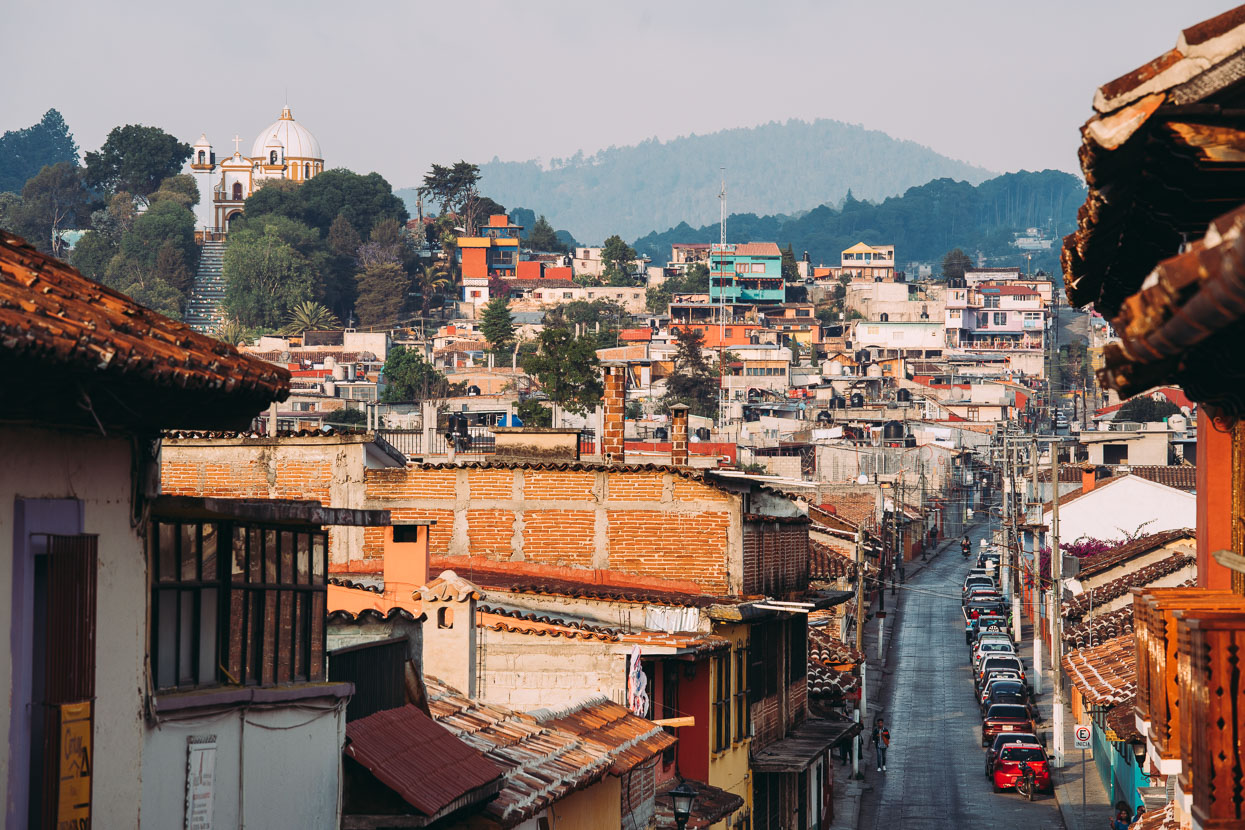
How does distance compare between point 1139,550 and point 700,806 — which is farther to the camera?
point 1139,550

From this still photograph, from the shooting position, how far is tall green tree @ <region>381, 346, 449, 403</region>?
390 feet

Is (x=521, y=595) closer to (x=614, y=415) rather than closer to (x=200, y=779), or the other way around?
(x=614, y=415)

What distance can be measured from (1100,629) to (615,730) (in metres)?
25.3

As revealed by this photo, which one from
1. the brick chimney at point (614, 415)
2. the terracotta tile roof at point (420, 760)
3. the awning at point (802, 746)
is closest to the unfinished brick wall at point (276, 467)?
the brick chimney at point (614, 415)

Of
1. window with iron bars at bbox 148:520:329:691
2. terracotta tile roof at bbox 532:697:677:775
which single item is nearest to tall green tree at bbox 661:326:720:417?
terracotta tile roof at bbox 532:697:677:775

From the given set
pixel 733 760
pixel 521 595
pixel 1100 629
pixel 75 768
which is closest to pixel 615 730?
pixel 521 595

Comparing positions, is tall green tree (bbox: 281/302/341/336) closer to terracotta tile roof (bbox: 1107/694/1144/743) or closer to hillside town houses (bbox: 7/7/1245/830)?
hillside town houses (bbox: 7/7/1245/830)

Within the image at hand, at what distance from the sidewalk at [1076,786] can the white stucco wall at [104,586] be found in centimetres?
2875

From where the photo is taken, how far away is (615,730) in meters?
20.5

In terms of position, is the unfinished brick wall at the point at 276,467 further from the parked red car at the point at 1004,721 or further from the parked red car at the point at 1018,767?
the parked red car at the point at 1004,721

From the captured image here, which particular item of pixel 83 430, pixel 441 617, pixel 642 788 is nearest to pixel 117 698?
pixel 83 430

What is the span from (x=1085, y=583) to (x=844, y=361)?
111 metres

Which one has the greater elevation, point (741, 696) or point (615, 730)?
point (615, 730)

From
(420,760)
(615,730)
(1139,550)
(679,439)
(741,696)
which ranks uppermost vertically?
(679,439)
